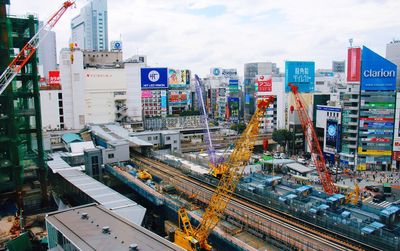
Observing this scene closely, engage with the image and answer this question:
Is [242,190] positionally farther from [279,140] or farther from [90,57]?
[90,57]

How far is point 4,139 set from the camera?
112 ft

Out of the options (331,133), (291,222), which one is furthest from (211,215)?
Result: (331,133)

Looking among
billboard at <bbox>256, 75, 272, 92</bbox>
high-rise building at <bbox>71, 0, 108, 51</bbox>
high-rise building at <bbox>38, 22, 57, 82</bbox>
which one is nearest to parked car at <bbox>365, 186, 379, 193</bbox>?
billboard at <bbox>256, 75, 272, 92</bbox>

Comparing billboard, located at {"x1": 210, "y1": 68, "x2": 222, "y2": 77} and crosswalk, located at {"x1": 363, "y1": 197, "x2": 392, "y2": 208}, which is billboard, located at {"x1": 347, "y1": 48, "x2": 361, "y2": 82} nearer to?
crosswalk, located at {"x1": 363, "y1": 197, "x2": 392, "y2": 208}

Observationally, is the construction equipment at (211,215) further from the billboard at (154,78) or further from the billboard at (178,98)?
the billboard at (178,98)

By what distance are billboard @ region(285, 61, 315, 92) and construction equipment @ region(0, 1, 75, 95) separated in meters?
53.5

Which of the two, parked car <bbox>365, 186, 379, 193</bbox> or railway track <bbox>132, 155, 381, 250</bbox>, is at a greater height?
railway track <bbox>132, 155, 381, 250</bbox>

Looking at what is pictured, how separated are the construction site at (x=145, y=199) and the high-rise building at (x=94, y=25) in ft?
431

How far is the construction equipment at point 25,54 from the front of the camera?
33.1m

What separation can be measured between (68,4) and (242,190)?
2682cm

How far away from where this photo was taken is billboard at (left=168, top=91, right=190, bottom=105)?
103562 mm

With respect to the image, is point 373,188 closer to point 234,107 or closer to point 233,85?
point 234,107

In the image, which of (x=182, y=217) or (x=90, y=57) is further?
(x=90, y=57)

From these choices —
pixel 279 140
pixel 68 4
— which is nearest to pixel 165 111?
pixel 279 140
